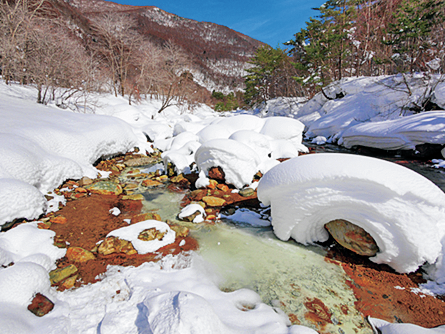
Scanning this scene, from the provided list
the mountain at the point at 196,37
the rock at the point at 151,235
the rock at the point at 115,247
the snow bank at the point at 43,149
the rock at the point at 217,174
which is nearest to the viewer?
the rock at the point at 115,247

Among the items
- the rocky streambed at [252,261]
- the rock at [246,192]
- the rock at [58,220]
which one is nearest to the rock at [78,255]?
the rocky streambed at [252,261]

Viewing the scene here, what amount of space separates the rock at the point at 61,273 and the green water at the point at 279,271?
1638mm

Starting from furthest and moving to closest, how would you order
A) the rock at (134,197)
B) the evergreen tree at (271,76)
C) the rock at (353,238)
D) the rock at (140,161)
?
the evergreen tree at (271,76) < the rock at (140,161) < the rock at (134,197) < the rock at (353,238)

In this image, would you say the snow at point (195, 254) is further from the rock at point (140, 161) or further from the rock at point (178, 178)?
the rock at point (140, 161)

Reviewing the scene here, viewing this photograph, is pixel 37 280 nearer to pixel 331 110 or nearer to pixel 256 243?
pixel 256 243

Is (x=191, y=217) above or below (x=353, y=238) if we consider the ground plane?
below

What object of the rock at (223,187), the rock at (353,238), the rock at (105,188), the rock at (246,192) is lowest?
the rock at (105,188)

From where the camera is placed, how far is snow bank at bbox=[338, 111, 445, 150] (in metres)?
6.65

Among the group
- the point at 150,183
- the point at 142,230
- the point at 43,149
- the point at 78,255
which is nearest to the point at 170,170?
the point at 150,183

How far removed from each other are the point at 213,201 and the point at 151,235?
5.77 ft

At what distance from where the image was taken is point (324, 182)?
255 centimetres

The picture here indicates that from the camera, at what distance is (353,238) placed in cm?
271

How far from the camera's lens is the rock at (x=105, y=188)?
506 centimetres

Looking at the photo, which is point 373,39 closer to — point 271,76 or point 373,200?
point 271,76
